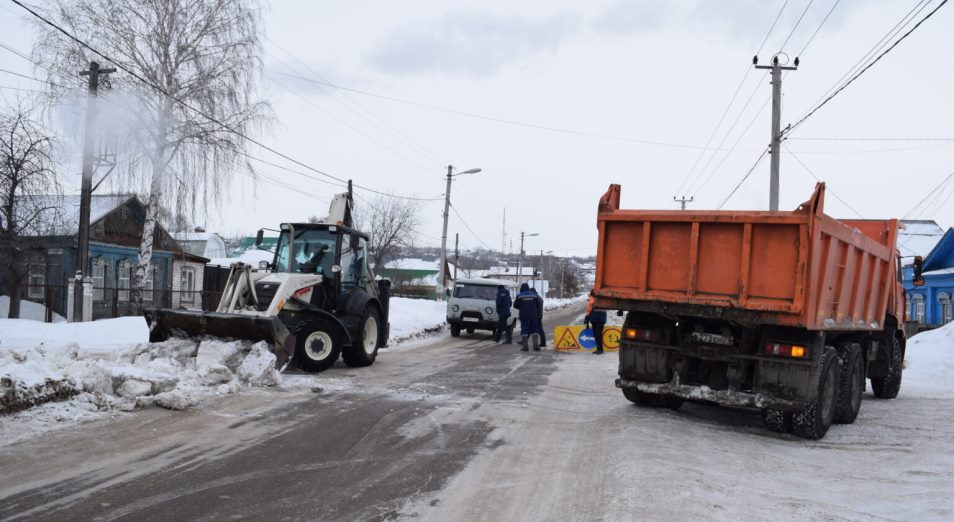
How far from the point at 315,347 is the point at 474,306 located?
9943mm

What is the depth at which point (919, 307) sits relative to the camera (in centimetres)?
3462

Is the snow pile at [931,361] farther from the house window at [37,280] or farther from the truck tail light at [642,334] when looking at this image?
the house window at [37,280]

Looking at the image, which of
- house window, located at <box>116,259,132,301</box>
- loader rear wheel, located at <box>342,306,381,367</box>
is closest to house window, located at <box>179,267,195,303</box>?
house window, located at <box>116,259,132,301</box>

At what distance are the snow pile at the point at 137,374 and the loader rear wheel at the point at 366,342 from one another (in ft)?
7.90

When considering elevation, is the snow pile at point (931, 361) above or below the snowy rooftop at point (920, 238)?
below

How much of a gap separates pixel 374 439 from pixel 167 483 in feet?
6.71

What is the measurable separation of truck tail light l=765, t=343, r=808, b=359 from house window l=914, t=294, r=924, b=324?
32.3m

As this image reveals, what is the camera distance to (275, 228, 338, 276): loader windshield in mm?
12328

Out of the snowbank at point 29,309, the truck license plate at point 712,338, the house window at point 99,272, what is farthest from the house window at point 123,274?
the truck license plate at point 712,338

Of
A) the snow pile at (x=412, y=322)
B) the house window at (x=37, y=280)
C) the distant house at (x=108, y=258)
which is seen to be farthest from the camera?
the house window at (x=37, y=280)

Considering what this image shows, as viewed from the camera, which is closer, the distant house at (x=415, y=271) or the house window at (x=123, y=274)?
the house window at (x=123, y=274)

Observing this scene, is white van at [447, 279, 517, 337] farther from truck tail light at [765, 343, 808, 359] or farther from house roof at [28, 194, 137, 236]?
truck tail light at [765, 343, 808, 359]

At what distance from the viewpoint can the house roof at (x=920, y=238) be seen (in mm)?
35631

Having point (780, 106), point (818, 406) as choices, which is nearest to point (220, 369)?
point (818, 406)
